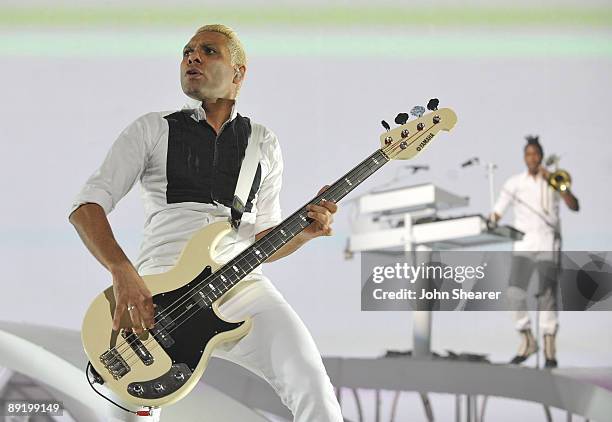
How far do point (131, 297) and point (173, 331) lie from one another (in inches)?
5.7

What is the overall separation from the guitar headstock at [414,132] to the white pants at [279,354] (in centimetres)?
54

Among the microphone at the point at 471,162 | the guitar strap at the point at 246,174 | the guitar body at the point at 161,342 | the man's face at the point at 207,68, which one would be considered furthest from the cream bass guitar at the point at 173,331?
the microphone at the point at 471,162

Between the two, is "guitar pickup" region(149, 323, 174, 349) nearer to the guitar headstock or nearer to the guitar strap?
the guitar strap

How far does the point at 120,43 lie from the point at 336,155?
1.02 meters

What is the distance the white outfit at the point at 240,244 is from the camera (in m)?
2.12

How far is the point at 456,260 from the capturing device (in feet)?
11.1

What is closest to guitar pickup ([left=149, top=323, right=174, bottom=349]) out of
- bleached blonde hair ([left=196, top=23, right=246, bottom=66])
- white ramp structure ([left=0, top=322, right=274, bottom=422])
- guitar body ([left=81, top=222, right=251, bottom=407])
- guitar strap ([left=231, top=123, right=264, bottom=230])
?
guitar body ([left=81, top=222, right=251, bottom=407])

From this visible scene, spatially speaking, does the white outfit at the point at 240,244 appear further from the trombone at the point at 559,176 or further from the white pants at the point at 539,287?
the trombone at the point at 559,176

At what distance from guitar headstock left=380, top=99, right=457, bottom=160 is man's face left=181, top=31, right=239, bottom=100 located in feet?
1.67

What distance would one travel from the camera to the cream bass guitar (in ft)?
7.26

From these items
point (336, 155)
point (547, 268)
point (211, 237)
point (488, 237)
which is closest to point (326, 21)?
point (336, 155)

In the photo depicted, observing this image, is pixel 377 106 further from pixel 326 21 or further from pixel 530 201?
pixel 530 201

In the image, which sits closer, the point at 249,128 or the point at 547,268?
the point at 249,128

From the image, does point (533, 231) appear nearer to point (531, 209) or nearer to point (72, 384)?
point (531, 209)
